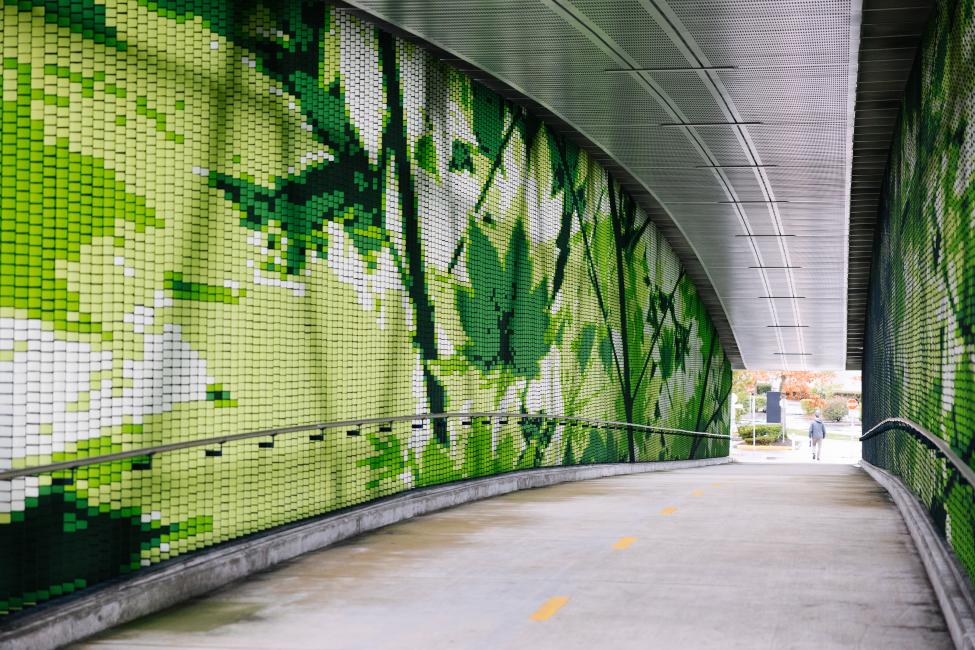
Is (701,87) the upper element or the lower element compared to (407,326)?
upper

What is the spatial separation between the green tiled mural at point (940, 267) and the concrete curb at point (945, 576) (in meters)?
0.11

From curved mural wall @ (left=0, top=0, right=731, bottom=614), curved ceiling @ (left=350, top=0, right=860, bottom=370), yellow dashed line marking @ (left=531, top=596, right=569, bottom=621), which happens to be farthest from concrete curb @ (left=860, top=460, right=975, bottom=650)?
curved mural wall @ (left=0, top=0, right=731, bottom=614)

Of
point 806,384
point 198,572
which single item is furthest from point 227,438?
point 806,384

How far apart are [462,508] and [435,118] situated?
170 inches

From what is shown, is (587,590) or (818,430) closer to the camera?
(587,590)

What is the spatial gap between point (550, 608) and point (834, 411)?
84.7m

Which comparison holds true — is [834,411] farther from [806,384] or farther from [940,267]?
[940,267]

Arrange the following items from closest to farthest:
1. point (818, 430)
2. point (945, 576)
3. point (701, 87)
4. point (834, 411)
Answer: point (945, 576), point (701, 87), point (818, 430), point (834, 411)

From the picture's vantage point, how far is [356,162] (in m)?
11.1

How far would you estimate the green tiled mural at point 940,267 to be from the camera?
7.74 m

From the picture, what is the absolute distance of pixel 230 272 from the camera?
29.6 ft

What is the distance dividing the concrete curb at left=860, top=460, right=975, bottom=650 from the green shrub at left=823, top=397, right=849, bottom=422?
78.9 m

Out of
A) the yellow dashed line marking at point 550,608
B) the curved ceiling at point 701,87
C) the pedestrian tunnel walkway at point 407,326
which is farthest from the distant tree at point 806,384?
the yellow dashed line marking at point 550,608

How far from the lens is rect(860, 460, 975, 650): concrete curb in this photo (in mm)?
5961
